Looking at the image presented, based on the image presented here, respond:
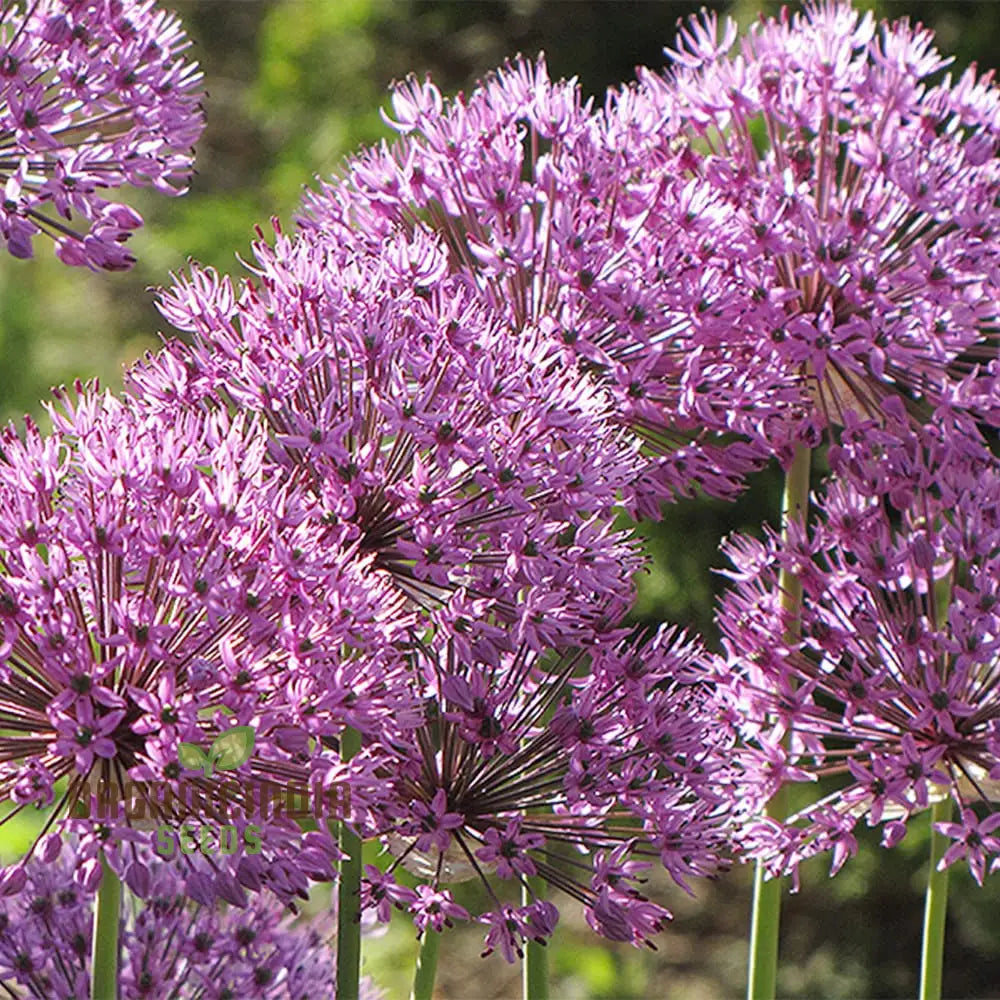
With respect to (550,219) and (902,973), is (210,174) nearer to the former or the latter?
(902,973)

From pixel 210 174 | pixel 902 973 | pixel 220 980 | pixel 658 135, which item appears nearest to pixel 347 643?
pixel 220 980

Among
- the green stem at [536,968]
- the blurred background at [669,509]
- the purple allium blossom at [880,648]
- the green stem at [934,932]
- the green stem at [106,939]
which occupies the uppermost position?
the blurred background at [669,509]

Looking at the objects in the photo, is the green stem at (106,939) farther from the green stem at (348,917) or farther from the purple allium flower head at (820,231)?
the purple allium flower head at (820,231)

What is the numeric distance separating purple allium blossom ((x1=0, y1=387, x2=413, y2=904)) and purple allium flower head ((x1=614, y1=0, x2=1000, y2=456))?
465 millimetres

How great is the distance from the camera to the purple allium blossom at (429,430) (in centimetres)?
129

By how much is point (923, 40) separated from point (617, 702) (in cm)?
85

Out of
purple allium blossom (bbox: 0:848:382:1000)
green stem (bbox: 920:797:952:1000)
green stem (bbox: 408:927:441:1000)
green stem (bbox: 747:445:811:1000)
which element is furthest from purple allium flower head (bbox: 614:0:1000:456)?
purple allium blossom (bbox: 0:848:382:1000)

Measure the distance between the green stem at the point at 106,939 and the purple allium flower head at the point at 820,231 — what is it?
63cm

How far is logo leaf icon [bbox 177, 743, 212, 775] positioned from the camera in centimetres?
116

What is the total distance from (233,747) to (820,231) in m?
0.78

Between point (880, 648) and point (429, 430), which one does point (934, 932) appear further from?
point (429, 430)

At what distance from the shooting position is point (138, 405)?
1.37m

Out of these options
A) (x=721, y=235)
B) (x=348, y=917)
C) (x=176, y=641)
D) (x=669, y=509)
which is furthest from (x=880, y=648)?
(x=669, y=509)

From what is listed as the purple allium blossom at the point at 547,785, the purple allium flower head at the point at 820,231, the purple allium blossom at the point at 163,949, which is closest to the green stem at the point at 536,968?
the purple allium blossom at the point at 547,785
